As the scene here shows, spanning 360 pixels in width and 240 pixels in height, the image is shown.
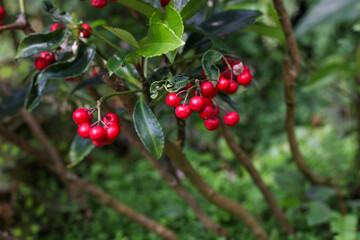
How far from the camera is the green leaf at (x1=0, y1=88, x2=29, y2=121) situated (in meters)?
0.90

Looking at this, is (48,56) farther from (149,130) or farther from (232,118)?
(232,118)

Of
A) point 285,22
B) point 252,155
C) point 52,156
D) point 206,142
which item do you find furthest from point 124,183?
point 285,22

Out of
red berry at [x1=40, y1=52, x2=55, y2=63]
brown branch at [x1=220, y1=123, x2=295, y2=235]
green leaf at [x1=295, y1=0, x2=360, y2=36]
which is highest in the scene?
red berry at [x1=40, y1=52, x2=55, y2=63]

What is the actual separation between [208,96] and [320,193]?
2.78 ft

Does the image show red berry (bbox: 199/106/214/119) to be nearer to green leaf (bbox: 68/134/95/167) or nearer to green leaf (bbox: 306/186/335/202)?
green leaf (bbox: 68/134/95/167)

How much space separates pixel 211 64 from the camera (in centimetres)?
56

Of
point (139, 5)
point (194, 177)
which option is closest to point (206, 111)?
point (139, 5)

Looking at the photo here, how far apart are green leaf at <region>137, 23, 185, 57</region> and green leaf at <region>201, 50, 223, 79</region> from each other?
71 mm

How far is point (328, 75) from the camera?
4.06 ft

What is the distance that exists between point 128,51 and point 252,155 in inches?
66.8

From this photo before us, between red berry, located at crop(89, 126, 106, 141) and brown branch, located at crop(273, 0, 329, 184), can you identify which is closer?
red berry, located at crop(89, 126, 106, 141)

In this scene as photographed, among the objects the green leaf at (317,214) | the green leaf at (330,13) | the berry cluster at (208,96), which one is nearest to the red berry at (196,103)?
the berry cluster at (208,96)

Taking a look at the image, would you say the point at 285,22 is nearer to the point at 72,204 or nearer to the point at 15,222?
the point at 72,204

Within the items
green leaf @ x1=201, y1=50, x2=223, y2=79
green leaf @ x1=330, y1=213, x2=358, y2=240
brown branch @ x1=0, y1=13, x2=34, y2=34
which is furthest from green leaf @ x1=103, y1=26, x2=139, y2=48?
green leaf @ x1=330, y1=213, x2=358, y2=240
